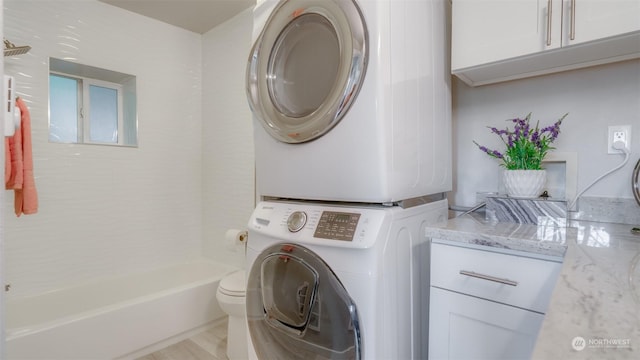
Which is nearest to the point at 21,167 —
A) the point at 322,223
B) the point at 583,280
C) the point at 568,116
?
the point at 322,223

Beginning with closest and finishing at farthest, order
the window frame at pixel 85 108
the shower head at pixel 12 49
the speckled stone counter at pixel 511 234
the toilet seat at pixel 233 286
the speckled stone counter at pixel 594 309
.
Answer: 1. the speckled stone counter at pixel 594 309
2. the speckled stone counter at pixel 511 234
3. the shower head at pixel 12 49
4. the toilet seat at pixel 233 286
5. the window frame at pixel 85 108

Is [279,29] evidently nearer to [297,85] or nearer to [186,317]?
[297,85]

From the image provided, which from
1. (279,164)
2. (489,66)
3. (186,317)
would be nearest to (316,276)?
(279,164)

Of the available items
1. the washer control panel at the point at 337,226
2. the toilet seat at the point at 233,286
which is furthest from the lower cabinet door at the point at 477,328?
the toilet seat at the point at 233,286

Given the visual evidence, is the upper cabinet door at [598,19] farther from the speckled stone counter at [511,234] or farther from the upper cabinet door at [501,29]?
the speckled stone counter at [511,234]

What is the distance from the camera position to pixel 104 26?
245 cm

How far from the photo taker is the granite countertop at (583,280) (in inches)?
14.3

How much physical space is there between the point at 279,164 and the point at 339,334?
68 cm

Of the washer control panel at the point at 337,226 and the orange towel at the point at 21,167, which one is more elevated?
the orange towel at the point at 21,167

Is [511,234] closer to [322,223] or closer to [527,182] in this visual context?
[527,182]

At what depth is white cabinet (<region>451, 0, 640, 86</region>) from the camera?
1050 mm

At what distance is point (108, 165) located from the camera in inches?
98.5

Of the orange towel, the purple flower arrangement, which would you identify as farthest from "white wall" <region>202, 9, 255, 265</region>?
the purple flower arrangement

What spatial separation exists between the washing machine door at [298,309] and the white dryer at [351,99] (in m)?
0.26
